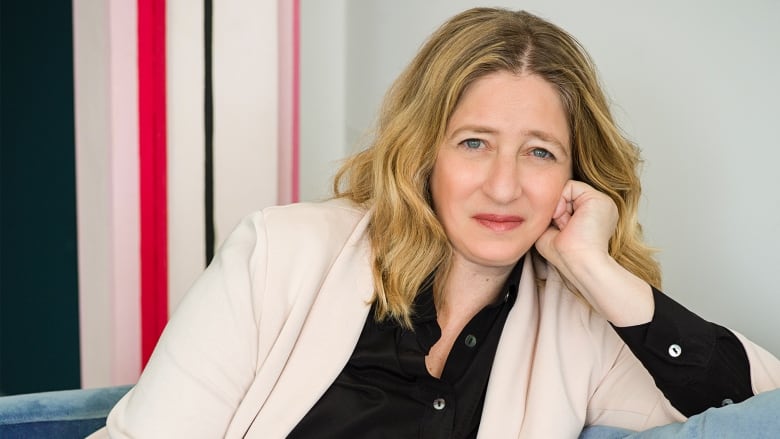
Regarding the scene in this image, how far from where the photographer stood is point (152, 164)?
2.38 m

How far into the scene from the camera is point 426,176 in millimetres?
1934

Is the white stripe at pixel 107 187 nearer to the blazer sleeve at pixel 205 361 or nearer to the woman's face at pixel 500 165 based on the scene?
the blazer sleeve at pixel 205 361

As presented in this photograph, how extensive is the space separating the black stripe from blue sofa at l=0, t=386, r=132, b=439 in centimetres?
65

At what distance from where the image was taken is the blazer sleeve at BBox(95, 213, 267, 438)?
1.67 meters

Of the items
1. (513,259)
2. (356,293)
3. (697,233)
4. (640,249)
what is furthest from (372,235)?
(697,233)

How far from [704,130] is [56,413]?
4.92 feet

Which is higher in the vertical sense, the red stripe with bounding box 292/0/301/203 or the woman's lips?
the red stripe with bounding box 292/0/301/203

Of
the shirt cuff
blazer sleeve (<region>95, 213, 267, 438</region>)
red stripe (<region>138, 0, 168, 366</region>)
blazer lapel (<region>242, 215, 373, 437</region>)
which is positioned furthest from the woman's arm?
red stripe (<region>138, 0, 168, 366</region>)

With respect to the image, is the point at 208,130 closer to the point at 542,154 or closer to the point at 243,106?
the point at 243,106

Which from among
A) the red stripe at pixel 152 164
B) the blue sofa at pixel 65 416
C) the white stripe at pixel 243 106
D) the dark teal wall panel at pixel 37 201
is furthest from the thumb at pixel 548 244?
the dark teal wall panel at pixel 37 201

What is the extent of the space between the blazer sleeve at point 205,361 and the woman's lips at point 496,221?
1.41ft

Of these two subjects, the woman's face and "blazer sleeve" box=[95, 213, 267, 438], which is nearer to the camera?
"blazer sleeve" box=[95, 213, 267, 438]

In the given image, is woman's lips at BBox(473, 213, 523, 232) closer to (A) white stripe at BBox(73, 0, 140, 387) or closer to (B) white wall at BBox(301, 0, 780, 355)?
(B) white wall at BBox(301, 0, 780, 355)

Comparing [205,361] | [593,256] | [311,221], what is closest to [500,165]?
[593,256]
